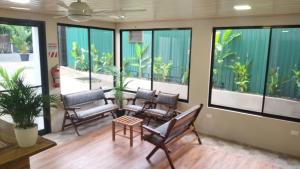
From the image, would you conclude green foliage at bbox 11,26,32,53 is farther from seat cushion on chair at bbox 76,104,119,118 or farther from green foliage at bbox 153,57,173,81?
green foliage at bbox 153,57,173,81

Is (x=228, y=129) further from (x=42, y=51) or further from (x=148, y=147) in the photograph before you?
(x=42, y=51)

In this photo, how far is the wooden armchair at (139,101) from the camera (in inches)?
219

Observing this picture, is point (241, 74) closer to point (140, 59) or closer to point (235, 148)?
point (235, 148)

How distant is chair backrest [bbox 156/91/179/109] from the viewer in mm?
5332

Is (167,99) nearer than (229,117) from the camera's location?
No

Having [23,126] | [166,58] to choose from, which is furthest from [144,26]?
[23,126]

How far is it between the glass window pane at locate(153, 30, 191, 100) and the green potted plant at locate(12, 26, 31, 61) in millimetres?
2909

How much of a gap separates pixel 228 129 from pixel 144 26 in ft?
10.4

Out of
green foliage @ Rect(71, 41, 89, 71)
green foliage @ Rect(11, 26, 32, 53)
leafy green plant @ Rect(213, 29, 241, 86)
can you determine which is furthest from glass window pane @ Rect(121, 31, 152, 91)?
green foliage @ Rect(11, 26, 32, 53)

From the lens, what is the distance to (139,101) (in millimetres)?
6156

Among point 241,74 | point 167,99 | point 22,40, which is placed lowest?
point 167,99

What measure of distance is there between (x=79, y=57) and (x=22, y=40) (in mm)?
1369

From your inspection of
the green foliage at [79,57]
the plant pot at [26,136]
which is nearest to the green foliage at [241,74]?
the green foliage at [79,57]

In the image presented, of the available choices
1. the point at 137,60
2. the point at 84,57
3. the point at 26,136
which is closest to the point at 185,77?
the point at 137,60
